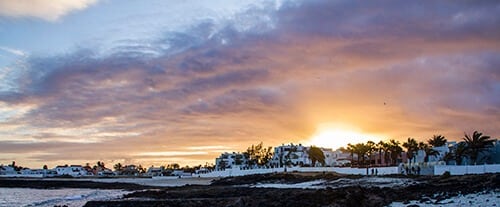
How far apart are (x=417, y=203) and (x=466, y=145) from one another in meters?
51.0

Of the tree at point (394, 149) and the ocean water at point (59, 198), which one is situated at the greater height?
the tree at point (394, 149)

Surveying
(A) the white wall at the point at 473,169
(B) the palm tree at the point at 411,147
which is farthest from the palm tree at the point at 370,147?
(A) the white wall at the point at 473,169

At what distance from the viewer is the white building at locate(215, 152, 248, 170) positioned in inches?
6905

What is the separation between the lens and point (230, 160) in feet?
631

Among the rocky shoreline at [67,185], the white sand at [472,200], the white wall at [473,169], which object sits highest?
the white wall at [473,169]

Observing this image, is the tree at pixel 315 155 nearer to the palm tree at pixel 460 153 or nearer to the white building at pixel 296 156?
the white building at pixel 296 156

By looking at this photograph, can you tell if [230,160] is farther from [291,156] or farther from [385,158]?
[385,158]

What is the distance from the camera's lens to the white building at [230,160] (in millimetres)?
175375

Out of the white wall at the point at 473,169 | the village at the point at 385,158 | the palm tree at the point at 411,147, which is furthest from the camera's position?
the palm tree at the point at 411,147

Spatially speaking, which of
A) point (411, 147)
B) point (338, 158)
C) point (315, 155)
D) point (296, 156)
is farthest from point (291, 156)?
point (411, 147)

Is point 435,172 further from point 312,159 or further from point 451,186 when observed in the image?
point 312,159

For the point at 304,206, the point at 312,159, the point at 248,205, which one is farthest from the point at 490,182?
the point at 312,159

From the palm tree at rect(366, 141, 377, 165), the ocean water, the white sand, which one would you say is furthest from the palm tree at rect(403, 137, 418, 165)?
the white sand

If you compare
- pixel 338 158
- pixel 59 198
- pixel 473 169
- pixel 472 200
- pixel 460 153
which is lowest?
pixel 59 198
